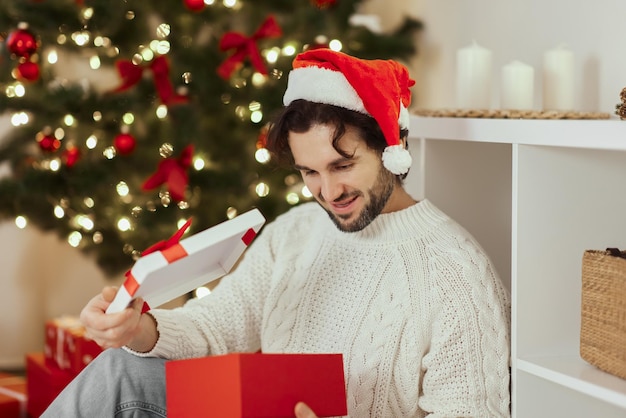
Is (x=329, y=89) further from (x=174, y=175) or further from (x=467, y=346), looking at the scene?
(x=174, y=175)

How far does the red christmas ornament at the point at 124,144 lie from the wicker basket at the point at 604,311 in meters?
1.53

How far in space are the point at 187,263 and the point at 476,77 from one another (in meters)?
0.99

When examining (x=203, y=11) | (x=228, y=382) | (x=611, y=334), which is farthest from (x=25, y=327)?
(x=611, y=334)

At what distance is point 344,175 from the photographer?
169 cm

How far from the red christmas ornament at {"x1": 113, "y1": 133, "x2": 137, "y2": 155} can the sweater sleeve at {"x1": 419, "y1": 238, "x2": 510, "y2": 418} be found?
127 cm

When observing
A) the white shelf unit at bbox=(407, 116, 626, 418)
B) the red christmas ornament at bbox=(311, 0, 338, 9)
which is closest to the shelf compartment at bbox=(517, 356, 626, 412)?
the white shelf unit at bbox=(407, 116, 626, 418)

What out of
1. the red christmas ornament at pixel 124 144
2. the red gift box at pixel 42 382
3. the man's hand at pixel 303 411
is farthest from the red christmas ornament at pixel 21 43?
the man's hand at pixel 303 411

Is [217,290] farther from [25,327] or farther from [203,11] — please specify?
[25,327]

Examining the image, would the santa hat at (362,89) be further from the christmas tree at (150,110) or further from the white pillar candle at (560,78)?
the christmas tree at (150,110)

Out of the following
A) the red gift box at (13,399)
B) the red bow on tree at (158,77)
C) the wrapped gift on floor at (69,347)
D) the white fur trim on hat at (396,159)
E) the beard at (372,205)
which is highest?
the red bow on tree at (158,77)

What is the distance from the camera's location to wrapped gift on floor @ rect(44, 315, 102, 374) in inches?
102

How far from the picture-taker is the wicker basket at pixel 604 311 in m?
1.43

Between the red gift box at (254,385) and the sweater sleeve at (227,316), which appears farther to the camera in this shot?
the sweater sleeve at (227,316)

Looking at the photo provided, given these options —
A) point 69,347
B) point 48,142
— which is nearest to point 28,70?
point 48,142
